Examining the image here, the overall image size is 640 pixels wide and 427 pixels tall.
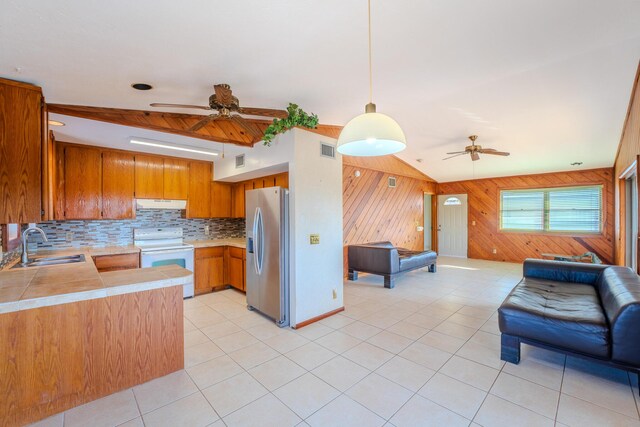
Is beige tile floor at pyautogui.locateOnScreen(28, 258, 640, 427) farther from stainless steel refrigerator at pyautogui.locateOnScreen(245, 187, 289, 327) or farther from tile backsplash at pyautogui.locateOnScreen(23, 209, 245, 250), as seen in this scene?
tile backsplash at pyautogui.locateOnScreen(23, 209, 245, 250)

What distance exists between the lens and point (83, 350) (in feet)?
6.72

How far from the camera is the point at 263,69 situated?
2404mm

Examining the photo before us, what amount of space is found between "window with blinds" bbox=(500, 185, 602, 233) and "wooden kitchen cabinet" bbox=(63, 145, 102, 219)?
30.7 feet

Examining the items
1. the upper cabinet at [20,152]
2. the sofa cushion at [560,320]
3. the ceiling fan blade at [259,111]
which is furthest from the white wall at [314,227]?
the upper cabinet at [20,152]

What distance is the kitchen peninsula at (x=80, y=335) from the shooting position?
1822mm

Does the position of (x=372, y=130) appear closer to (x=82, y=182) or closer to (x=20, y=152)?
(x=20, y=152)

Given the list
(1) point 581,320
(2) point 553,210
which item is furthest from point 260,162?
(2) point 553,210

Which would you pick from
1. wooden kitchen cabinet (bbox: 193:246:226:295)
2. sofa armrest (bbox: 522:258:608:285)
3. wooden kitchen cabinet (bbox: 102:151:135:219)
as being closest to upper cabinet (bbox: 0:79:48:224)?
wooden kitchen cabinet (bbox: 102:151:135:219)

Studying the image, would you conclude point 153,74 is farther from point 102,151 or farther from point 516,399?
point 516,399

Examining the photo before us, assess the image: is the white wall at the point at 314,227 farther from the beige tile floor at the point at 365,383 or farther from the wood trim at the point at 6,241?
the wood trim at the point at 6,241

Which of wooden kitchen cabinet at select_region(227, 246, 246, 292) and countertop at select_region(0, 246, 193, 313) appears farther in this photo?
wooden kitchen cabinet at select_region(227, 246, 246, 292)

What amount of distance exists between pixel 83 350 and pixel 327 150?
3079 millimetres

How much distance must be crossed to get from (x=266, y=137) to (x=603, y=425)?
148 inches

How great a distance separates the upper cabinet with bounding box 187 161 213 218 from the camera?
4.91 meters
